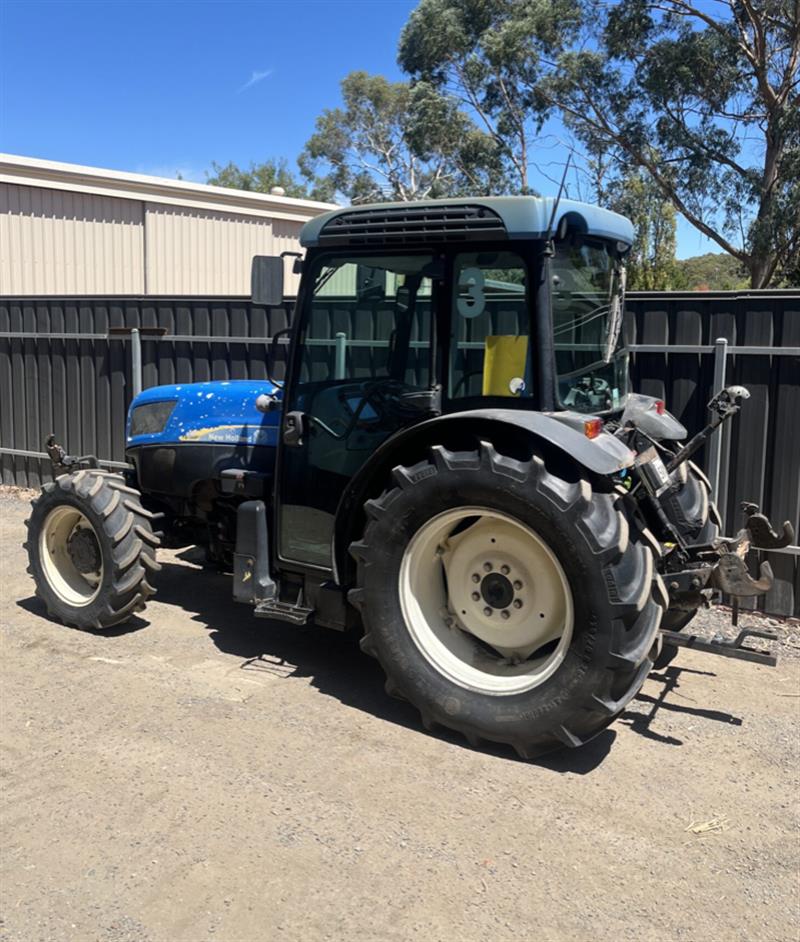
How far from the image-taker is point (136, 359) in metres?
8.78

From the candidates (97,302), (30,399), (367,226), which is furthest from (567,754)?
(30,399)

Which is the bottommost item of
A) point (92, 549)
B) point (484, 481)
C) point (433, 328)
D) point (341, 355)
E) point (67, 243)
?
point (92, 549)

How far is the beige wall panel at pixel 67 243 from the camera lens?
1238 cm

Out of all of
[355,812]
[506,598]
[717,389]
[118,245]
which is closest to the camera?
[355,812]

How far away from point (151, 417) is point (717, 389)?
3662mm

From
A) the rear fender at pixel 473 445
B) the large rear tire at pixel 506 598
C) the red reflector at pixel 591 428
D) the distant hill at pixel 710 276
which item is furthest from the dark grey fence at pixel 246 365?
the distant hill at pixel 710 276

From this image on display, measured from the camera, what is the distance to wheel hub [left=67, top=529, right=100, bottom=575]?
205 inches

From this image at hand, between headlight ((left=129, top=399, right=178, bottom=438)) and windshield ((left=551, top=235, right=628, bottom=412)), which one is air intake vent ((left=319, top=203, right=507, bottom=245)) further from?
headlight ((left=129, top=399, right=178, bottom=438))

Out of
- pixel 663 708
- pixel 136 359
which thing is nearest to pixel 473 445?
pixel 663 708

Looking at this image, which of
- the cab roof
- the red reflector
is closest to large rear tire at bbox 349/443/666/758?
the red reflector

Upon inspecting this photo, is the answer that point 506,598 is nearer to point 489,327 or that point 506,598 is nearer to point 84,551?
point 489,327

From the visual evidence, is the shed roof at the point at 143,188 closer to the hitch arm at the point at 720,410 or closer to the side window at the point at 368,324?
the side window at the point at 368,324

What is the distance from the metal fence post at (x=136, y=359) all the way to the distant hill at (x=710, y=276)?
50.1ft

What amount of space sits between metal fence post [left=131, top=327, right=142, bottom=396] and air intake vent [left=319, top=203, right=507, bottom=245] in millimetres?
4988
